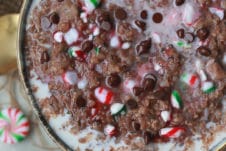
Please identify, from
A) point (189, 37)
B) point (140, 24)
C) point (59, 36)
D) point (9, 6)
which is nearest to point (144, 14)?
point (140, 24)

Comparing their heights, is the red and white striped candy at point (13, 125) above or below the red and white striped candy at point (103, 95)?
below

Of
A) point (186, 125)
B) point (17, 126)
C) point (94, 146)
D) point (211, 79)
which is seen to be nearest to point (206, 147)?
point (186, 125)

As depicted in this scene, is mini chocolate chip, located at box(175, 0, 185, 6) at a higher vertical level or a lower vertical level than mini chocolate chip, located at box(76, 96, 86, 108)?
higher

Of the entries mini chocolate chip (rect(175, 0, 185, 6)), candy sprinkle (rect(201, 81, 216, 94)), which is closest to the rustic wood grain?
mini chocolate chip (rect(175, 0, 185, 6))

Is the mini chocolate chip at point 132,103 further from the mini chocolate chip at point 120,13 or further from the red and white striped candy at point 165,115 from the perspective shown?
the mini chocolate chip at point 120,13

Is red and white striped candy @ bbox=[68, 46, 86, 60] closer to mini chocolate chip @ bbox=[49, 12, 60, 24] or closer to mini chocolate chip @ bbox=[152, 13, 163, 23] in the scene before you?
mini chocolate chip @ bbox=[49, 12, 60, 24]

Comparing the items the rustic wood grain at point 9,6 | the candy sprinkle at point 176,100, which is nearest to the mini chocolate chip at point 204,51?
the candy sprinkle at point 176,100

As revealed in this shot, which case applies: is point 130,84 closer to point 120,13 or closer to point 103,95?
point 103,95
